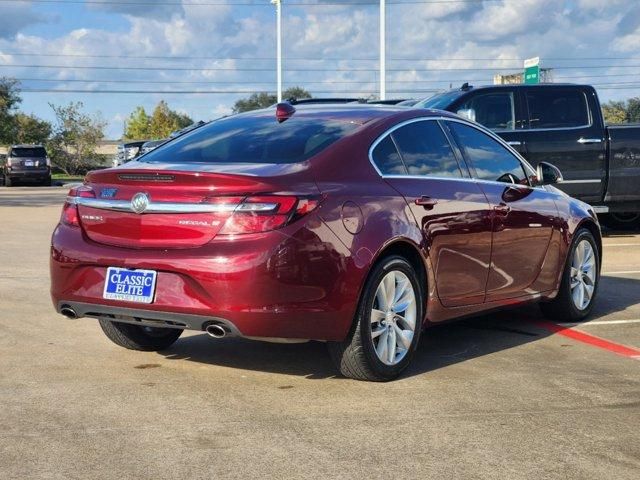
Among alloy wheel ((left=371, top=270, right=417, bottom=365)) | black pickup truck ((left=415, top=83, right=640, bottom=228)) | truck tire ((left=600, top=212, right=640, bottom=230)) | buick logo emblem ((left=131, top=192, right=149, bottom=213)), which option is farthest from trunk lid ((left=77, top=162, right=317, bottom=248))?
truck tire ((left=600, top=212, right=640, bottom=230))

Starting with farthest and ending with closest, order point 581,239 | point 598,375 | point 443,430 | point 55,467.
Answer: point 581,239
point 598,375
point 443,430
point 55,467

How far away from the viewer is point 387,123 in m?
5.82

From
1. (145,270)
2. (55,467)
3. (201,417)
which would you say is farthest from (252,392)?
(55,467)

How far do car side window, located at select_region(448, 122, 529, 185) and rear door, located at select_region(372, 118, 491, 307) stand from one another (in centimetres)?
21

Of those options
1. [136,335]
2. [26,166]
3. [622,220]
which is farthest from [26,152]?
[136,335]

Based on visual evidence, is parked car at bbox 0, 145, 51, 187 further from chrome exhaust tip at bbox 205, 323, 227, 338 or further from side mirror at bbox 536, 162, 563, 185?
chrome exhaust tip at bbox 205, 323, 227, 338

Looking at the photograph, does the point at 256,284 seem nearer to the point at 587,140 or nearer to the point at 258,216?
the point at 258,216

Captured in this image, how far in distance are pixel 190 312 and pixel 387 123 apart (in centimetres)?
184

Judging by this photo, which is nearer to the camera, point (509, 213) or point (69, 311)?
point (69, 311)

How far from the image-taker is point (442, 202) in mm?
5840

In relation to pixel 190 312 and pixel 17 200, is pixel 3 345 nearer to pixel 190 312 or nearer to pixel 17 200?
pixel 190 312

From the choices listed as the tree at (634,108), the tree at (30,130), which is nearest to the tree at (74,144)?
the tree at (30,130)

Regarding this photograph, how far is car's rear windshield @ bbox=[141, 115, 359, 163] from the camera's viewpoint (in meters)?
5.42

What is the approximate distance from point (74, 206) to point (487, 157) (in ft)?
9.77
